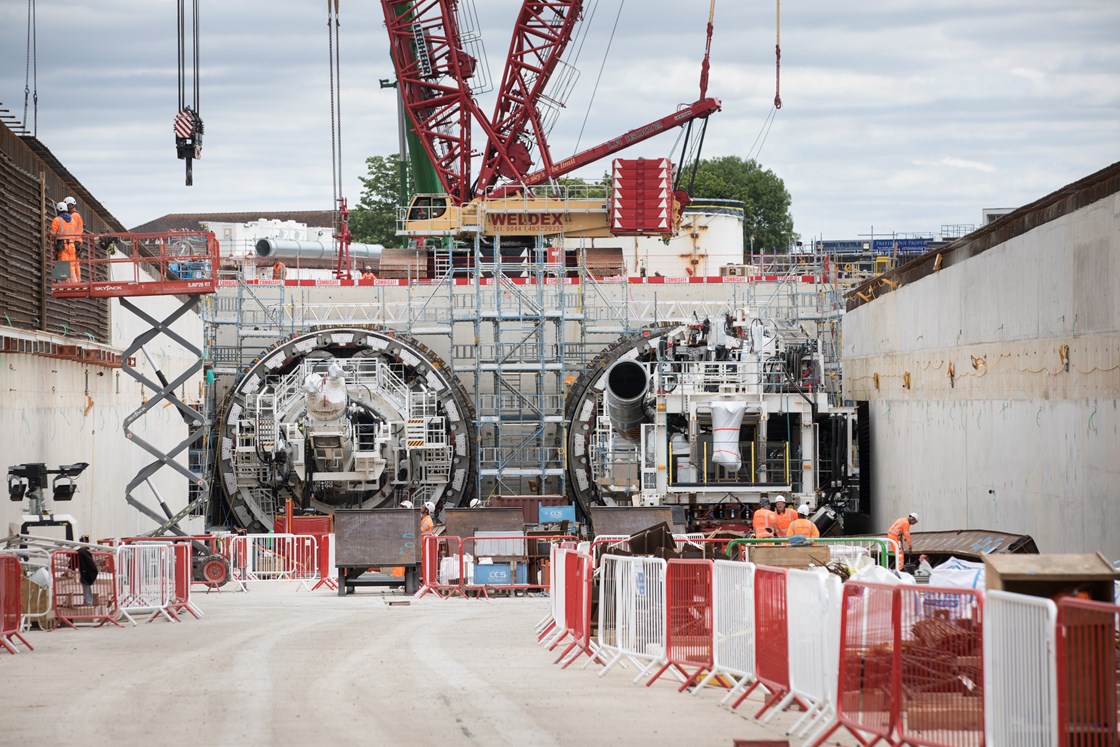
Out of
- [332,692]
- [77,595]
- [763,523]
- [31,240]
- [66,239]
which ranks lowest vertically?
[332,692]

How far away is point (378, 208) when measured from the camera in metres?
106

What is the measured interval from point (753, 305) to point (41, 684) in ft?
114

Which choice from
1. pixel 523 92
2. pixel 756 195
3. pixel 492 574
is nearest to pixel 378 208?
pixel 756 195

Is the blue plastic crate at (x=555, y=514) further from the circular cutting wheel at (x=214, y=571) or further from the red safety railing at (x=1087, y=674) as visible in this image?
the red safety railing at (x=1087, y=674)

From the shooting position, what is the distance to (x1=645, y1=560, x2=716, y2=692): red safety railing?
1391 centimetres

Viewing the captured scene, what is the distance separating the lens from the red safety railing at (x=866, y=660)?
1041 centimetres

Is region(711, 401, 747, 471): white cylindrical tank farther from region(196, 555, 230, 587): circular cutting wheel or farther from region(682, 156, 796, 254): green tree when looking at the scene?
region(682, 156, 796, 254): green tree

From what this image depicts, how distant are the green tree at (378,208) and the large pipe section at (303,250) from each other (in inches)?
950

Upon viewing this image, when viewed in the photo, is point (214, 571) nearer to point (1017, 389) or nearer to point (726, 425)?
point (726, 425)

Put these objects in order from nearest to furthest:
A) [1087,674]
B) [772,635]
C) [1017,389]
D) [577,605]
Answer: [1087,674]
[772,635]
[577,605]
[1017,389]

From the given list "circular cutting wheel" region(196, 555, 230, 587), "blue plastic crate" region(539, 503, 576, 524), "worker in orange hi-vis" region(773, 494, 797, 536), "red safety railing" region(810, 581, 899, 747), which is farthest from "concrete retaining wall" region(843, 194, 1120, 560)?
"circular cutting wheel" region(196, 555, 230, 587)

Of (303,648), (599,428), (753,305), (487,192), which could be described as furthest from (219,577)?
(487,192)

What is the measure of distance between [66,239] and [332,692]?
17.2 m

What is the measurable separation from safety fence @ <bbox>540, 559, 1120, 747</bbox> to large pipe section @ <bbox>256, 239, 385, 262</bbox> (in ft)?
171
